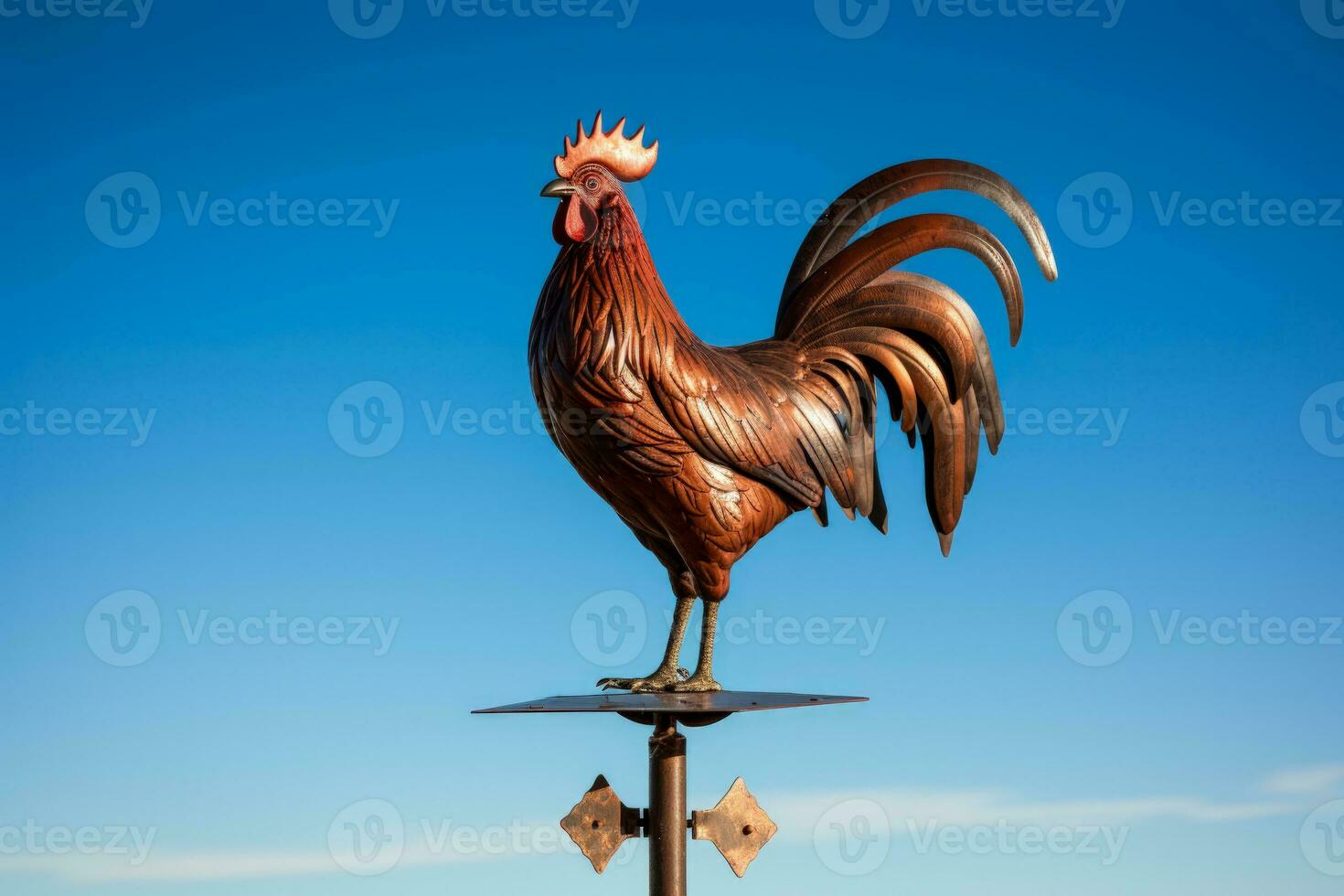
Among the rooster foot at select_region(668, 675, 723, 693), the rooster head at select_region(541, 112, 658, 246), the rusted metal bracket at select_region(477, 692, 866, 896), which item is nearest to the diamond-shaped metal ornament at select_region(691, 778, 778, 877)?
the rusted metal bracket at select_region(477, 692, 866, 896)

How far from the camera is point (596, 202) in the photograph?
4215 millimetres

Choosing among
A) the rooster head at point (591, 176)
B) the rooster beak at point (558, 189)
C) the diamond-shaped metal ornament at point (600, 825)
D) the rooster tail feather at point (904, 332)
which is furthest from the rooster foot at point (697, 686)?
the rooster beak at point (558, 189)

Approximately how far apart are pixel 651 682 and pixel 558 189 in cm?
163

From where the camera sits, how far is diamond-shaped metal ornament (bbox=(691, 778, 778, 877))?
3908 mm

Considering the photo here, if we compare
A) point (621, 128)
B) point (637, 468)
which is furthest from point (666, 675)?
point (621, 128)

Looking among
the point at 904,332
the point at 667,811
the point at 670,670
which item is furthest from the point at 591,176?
the point at 667,811

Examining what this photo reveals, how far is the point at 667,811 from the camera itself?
3857 millimetres

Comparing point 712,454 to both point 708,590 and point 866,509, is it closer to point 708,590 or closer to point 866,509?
point 708,590

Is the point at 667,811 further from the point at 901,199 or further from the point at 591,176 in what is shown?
the point at 901,199

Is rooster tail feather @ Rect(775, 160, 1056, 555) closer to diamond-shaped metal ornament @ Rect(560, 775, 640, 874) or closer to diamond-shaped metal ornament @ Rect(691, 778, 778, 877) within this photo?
diamond-shaped metal ornament @ Rect(691, 778, 778, 877)

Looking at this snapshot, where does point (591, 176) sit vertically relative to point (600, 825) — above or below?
above

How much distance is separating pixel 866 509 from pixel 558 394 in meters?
1.25

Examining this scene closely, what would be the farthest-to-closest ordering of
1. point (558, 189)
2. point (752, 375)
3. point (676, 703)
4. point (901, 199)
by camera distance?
1. point (901, 199)
2. point (752, 375)
3. point (558, 189)
4. point (676, 703)

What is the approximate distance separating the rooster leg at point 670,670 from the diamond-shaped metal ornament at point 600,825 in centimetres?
41
